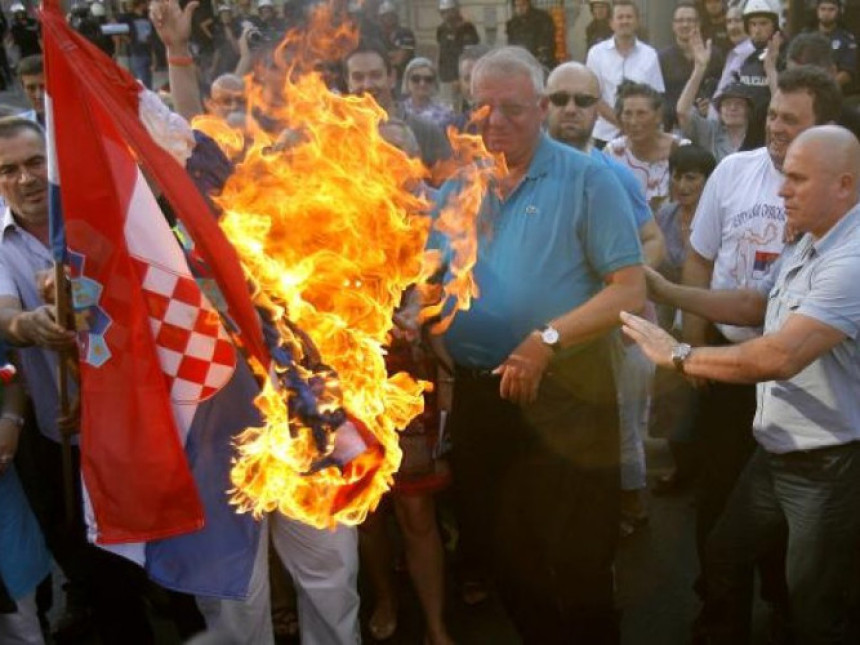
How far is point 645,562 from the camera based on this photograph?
204 inches

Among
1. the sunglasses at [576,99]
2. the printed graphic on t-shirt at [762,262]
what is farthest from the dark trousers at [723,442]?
the sunglasses at [576,99]

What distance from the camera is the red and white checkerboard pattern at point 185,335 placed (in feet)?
11.3

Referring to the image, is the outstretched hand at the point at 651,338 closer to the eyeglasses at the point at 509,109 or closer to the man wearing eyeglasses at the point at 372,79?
the eyeglasses at the point at 509,109

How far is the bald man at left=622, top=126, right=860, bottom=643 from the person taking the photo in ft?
11.3

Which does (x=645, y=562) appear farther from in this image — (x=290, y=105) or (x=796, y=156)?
(x=290, y=105)

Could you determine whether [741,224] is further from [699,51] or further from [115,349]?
[699,51]

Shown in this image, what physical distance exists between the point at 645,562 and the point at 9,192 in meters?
3.57

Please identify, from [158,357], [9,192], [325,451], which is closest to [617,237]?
[325,451]

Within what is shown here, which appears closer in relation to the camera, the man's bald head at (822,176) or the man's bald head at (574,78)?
the man's bald head at (822,176)

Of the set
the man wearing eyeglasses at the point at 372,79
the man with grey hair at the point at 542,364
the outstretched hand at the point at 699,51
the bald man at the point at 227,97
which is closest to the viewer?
the man with grey hair at the point at 542,364

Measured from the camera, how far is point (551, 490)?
4004mm

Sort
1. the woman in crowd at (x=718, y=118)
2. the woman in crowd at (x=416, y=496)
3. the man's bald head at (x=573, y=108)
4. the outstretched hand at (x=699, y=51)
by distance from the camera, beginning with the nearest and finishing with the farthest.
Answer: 1. the woman in crowd at (x=416, y=496)
2. the man's bald head at (x=573, y=108)
3. the woman in crowd at (x=718, y=118)
4. the outstretched hand at (x=699, y=51)

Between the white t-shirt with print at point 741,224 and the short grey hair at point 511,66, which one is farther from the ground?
the short grey hair at point 511,66

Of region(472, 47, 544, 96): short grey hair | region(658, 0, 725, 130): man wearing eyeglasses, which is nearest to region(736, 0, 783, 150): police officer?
region(658, 0, 725, 130): man wearing eyeglasses
